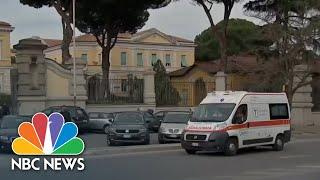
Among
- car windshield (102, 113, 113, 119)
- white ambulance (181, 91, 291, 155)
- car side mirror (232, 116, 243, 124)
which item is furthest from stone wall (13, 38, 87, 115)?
car side mirror (232, 116, 243, 124)

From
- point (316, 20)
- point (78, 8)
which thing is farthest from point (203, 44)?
point (316, 20)

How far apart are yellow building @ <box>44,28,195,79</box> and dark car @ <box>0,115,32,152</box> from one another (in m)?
61.5

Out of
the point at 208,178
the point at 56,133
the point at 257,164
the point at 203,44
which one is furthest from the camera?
the point at 203,44

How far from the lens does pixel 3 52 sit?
7406cm

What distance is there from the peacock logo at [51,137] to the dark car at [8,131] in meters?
12.0

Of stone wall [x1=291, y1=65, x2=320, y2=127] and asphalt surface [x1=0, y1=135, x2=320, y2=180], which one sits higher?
stone wall [x1=291, y1=65, x2=320, y2=127]

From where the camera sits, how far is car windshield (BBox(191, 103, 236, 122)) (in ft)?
78.3

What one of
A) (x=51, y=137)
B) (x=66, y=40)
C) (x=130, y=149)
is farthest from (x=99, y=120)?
(x=51, y=137)

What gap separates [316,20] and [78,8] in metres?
19.2

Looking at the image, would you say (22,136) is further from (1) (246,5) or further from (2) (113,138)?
(1) (246,5)

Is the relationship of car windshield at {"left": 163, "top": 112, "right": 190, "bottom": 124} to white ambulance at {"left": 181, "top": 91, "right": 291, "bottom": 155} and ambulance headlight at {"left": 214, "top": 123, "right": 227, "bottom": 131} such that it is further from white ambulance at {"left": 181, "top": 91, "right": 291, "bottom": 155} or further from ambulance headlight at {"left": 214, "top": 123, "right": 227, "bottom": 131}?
ambulance headlight at {"left": 214, "top": 123, "right": 227, "bottom": 131}

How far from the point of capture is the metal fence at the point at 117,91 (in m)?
40.8

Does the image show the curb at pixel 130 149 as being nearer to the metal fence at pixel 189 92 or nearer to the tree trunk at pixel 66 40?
the metal fence at pixel 189 92

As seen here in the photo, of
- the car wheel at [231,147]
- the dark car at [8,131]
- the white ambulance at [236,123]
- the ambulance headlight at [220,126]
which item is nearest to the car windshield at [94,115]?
the dark car at [8,131]
